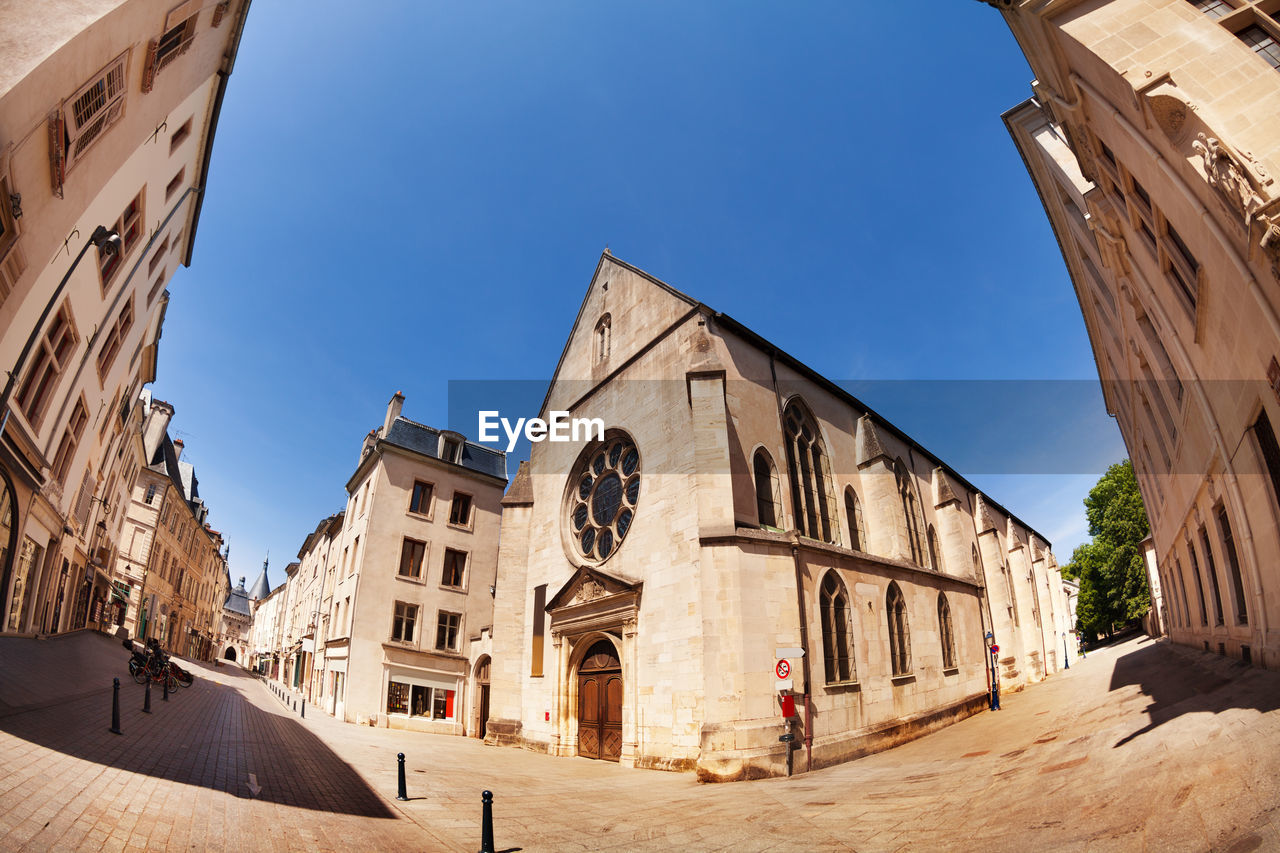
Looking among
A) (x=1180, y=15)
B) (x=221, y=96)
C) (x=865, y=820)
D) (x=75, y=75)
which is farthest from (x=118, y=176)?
(x=1180, y=15)

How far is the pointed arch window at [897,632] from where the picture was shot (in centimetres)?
1634

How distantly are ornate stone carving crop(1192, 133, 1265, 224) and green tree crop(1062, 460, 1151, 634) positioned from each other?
3884cm

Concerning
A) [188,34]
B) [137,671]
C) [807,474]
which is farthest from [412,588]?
[188,34]

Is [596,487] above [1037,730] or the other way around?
above

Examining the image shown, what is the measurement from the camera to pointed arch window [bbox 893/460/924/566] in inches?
872

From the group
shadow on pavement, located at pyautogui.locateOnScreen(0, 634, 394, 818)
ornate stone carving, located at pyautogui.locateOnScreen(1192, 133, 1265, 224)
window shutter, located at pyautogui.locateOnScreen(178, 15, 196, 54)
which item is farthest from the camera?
window shutter, located at pyautogui.locateOnScreen(178, 15, 196, 54)

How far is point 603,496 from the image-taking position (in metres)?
17.7

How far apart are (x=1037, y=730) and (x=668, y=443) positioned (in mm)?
10172

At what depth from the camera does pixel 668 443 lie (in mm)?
15164

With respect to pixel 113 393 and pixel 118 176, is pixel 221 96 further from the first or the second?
pixel 113 393

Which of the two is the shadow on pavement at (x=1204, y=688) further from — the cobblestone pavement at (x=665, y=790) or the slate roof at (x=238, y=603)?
the slate roof at (x=238, y=603)

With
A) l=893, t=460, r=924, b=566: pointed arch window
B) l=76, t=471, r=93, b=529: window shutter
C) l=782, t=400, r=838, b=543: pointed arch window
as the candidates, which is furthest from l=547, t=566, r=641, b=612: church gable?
l=76, t=471, r=93, b=529: window shutter

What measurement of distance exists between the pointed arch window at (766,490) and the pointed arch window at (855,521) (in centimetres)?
436

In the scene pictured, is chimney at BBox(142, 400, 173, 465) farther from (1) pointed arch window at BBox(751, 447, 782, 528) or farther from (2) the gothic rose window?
(1) pointed arch window at BBox(751, 447, 782, 528)
